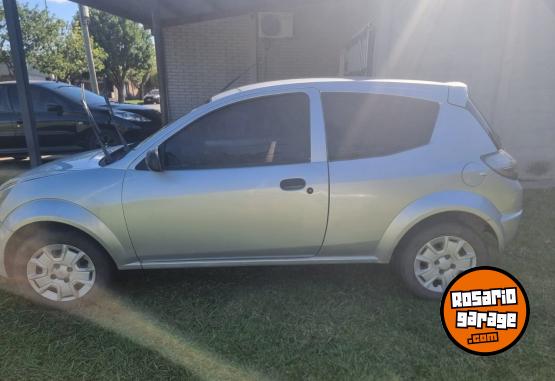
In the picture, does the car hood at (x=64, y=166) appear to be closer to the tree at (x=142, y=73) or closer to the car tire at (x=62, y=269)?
the car tire at (x=62, y=269)

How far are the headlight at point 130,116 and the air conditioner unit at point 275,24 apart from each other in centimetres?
334

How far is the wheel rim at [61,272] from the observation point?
2.83 meters

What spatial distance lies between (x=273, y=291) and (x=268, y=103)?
4.90 ft

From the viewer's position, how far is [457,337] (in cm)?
239

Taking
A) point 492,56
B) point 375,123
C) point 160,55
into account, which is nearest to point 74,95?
point 160,55

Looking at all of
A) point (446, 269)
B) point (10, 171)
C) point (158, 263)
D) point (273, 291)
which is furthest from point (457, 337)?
point (10, 171)

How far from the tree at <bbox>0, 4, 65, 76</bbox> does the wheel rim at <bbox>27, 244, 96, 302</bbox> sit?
26.1m

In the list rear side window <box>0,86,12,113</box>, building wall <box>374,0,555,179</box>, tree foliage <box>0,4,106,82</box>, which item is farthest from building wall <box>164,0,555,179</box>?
tree foliage <box>0,4,106,82</box>

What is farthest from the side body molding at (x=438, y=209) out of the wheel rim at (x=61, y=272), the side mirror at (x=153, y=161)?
the wheel rim at (x=61, y=272)

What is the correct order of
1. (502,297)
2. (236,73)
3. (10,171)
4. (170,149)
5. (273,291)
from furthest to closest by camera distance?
(236,73) < (10,171) < (273,291) < (170,149) < (502,297)

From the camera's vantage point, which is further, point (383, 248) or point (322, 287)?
point (322, 287)

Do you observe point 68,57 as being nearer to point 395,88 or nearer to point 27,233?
point 27,233

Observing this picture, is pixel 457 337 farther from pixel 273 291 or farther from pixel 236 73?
pixel 236 73

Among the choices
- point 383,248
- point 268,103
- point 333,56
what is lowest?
point 383,248
